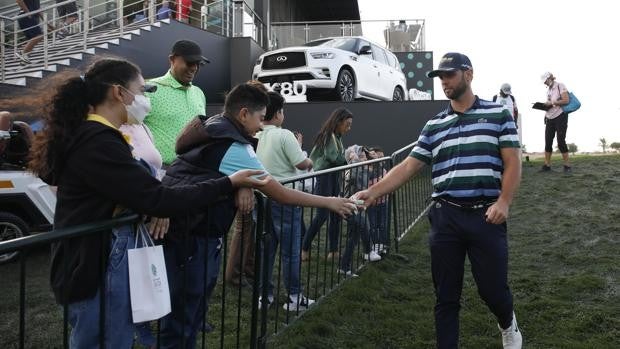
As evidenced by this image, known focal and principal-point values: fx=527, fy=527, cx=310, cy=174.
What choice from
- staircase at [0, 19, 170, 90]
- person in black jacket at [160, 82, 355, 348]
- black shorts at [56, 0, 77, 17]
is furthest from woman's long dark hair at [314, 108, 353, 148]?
black shorts at [56, 0, 77, 17]

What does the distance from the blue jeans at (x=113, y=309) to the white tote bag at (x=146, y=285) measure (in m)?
0.05

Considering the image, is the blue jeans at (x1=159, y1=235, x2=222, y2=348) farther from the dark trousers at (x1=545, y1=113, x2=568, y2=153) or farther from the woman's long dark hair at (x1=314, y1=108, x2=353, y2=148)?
the dark trousers at (x1=545, y1=113, x2=568, y2=153)

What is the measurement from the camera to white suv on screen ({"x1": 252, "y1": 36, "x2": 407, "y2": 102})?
11.4 meters

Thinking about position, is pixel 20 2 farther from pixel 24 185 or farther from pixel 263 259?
pixel 263 259

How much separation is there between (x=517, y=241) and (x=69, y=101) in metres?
5.81

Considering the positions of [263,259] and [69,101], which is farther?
[263,259]

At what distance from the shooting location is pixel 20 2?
31.6ft

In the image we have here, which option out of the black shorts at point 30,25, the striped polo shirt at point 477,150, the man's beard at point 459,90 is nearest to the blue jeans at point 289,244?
the striped polo shirt at point 477,150

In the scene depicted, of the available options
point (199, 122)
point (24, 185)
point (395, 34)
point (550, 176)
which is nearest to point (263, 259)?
point (199, 122)

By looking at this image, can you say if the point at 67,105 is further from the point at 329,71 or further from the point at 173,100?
the point at 329,71

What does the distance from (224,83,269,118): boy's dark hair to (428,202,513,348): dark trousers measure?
4.69 feet

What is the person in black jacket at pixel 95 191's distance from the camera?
6.53 feet

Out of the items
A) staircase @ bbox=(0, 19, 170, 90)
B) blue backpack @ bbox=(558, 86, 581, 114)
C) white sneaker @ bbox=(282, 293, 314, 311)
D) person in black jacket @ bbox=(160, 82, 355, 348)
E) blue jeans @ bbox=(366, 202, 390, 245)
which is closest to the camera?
person in black jacket @ bbox=(160, 82, 355, 348)

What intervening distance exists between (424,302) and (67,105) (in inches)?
140
